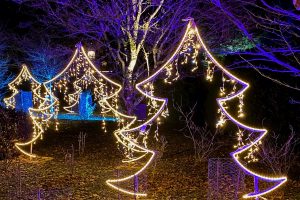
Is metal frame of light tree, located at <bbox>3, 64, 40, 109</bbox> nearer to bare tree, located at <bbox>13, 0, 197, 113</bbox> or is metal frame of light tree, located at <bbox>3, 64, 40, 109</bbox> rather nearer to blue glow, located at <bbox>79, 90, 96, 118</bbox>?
bare tree, located at <bbox>13, 0, 197, 113</bbox>

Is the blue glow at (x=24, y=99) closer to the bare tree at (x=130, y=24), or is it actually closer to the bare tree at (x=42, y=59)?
the bare tree at (x=42, y=59)

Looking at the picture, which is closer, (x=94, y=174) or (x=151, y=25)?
(x=94, y=174)

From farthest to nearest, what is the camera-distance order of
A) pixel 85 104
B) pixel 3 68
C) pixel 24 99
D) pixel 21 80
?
pixel 3 68
pixel 85 104
pixel 24 99
pixel 21 80

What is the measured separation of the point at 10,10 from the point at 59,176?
1553cm

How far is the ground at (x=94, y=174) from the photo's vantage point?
24.8 ft

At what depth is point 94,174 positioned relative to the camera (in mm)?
9070

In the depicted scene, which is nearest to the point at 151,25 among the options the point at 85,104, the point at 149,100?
the point at 149,100

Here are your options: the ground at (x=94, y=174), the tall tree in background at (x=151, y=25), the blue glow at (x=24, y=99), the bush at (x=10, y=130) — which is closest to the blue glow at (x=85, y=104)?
the blue glow at (x=24, y=99)

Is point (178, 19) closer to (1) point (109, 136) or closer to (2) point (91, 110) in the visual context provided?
(1) point (109, 136)

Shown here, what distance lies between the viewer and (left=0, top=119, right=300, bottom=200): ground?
755 cm

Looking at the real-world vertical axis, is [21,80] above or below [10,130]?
above

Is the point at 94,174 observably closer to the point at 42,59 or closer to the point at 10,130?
the point at 10,130

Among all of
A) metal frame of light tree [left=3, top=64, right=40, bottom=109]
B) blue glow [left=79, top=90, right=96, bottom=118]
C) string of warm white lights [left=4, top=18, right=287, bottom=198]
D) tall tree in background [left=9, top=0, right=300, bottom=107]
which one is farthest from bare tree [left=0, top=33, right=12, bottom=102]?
tall tree in background [left=9, top=0, right=300, bottom=107]

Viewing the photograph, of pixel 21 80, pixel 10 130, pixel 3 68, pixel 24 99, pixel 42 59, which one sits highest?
pixel 42 59
